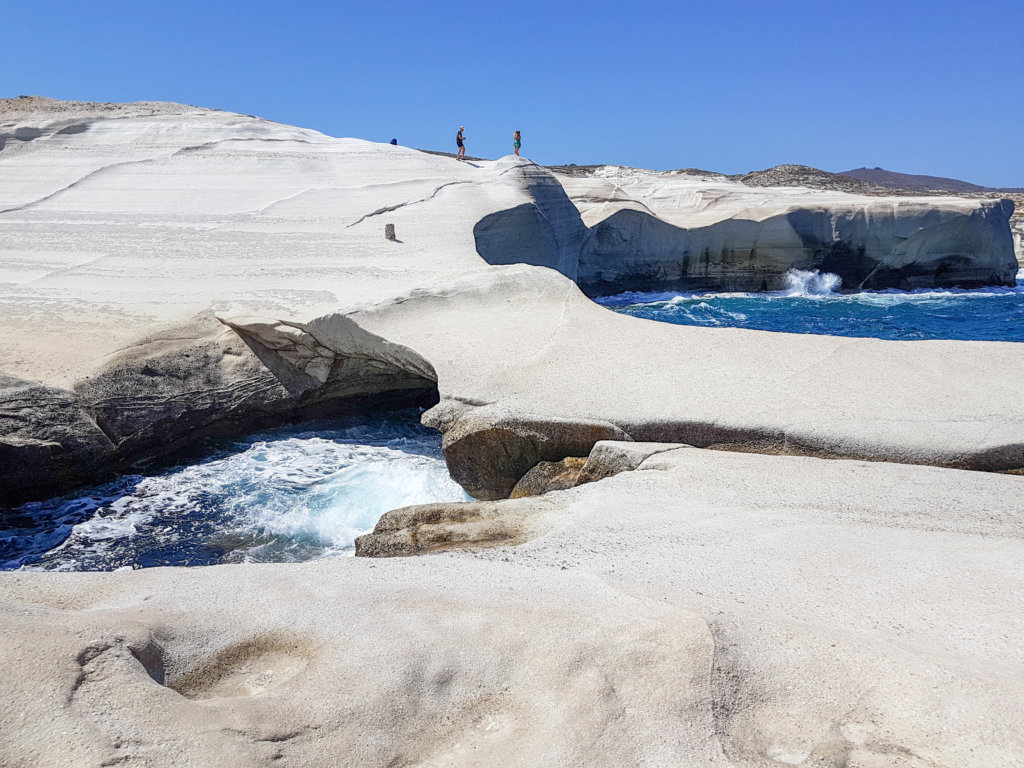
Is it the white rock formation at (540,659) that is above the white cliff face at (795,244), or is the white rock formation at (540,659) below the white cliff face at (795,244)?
below

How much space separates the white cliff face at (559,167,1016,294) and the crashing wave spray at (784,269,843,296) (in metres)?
0.19

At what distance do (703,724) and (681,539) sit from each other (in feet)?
4.46

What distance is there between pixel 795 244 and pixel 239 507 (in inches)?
704

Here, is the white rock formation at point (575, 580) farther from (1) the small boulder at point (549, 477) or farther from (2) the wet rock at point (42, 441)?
(1) the small boulder at point (549, 477)

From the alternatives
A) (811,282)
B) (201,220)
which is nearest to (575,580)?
(201,220)

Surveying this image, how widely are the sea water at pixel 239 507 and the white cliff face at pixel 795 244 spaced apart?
13.6m

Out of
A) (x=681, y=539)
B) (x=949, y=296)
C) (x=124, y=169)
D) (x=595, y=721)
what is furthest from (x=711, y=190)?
(x=595, y=721)

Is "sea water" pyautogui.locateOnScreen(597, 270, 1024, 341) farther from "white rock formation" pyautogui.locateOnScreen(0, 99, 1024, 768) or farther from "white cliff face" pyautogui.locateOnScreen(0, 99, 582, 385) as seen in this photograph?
"white rock formation" pyautogui.locateOnScreen(0, 99, 1024, 768)

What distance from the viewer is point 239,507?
6441 mm

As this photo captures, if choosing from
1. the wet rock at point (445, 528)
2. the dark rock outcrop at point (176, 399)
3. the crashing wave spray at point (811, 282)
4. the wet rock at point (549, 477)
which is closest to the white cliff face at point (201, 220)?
the dark rock outcrop at point (176, 399)

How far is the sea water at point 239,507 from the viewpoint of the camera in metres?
5.73

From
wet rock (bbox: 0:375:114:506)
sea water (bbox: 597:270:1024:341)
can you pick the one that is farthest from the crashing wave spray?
wet rock (bbox: 0:375:114:506)

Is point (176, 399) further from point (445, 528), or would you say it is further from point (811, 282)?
point (811, 282)

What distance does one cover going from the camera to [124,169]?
50.2ft
